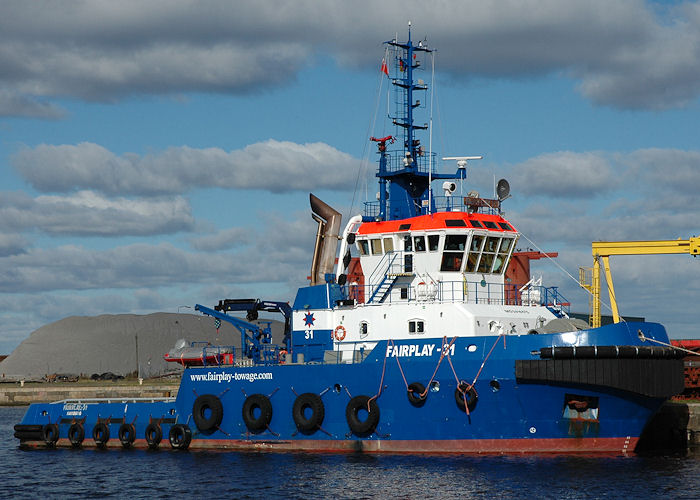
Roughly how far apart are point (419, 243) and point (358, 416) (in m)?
5.56

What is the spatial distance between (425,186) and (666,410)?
10.8 meters

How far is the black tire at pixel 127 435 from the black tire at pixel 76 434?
77.9 inches

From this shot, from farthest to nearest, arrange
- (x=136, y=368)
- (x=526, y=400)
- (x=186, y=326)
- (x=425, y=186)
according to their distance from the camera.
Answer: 1. (x=186, y=326)
2. (x=136, y=368)
3. (x=425, y=186)
4. (x=526, y=400)

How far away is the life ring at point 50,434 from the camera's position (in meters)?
33.4

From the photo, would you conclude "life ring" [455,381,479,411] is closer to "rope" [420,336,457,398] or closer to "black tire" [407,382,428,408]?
"rope" [420,336,457,398]

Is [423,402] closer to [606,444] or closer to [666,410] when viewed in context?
[606,444]

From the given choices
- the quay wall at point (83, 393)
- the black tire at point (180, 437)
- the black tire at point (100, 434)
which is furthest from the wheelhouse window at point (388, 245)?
the quay wall at point (83, 393)

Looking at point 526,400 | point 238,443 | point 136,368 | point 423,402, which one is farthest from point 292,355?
point 136,368

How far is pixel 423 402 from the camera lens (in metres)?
25.6

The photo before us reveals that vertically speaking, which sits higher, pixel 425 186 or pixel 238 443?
pixel 425 186

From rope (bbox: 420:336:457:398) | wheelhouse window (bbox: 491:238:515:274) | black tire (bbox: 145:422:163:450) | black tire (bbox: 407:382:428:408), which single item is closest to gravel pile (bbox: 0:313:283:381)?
black tire (bbox: 145:422:163:450)

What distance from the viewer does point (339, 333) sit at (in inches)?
1121

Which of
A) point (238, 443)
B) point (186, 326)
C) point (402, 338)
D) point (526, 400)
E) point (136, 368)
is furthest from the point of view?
point (186, 326)

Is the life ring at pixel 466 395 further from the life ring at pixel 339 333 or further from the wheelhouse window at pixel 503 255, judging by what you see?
the wheelhouse window at pixel 503 255
